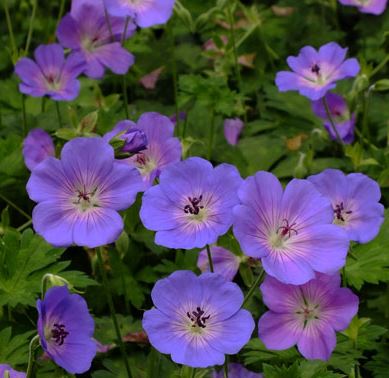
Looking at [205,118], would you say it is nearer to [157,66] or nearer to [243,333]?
[157,66]

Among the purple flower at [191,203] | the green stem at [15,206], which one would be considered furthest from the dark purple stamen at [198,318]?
the green stem at [15,206]

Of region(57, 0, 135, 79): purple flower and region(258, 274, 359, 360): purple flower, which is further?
region(57, 0, 135, 79): purple flower

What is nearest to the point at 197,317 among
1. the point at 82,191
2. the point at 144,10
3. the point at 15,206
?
the point at 82,191

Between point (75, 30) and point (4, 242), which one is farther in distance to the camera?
point (75, 30)

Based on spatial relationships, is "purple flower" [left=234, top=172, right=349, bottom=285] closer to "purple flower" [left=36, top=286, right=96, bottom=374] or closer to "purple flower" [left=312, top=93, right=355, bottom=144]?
"purple flower" [left=36, top=286, right=96, bottom=374]

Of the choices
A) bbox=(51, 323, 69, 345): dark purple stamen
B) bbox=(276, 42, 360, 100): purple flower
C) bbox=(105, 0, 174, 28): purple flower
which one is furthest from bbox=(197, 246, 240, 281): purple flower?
bbox=(105, 0, 174, 28): purple flower

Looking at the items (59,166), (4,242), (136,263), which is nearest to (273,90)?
(136,263)
